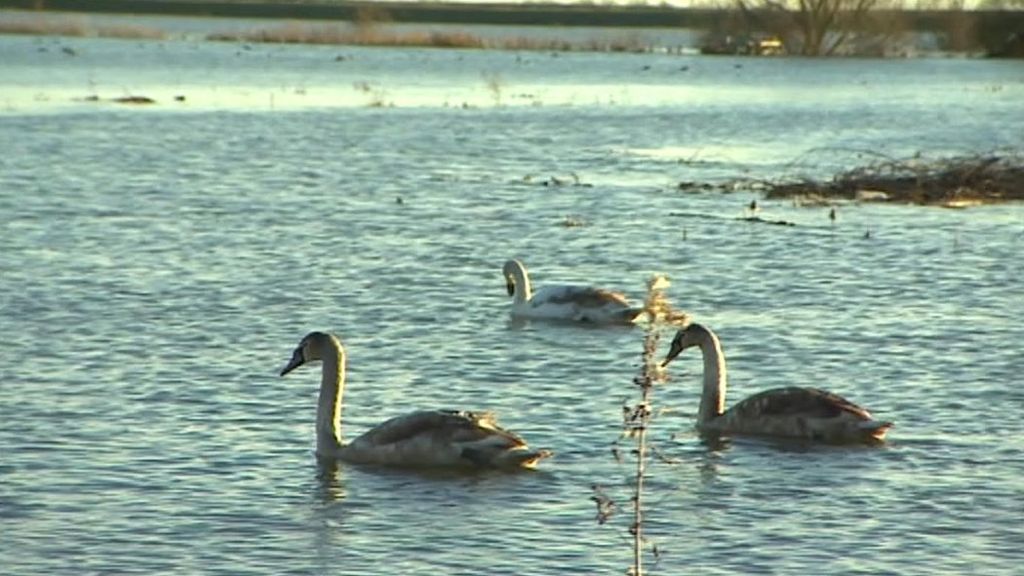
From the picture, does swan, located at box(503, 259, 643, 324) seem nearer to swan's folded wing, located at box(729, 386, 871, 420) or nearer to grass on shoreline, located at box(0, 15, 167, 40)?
swan's folded wing, located at box(729, 386, 871, 420)

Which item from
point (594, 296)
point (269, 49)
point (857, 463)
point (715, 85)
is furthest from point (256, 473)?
point (269, 49)

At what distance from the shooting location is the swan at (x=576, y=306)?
19.6 m

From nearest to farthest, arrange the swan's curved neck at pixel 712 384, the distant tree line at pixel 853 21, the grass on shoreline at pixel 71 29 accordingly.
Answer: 1. the swan's curved neck at pixel 712 384
2. the distant tree line at pixel 853 21
3. the grass on shoreline at pixel 71 29

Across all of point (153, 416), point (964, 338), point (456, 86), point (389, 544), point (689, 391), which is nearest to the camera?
point (389, 544)

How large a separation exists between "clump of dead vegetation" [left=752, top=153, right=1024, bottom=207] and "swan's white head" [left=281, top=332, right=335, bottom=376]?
15.5m

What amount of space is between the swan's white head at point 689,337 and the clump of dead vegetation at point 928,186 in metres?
13.8

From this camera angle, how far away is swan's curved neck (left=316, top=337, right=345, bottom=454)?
556 inches

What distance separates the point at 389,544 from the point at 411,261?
12.4m

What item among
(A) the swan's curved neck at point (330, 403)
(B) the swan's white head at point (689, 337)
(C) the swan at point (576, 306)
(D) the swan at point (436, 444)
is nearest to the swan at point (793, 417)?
(B) the swan's white head at point (689, 337)

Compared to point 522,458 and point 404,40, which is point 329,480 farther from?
point 404,40

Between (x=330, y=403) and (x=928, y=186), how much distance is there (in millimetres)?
16950

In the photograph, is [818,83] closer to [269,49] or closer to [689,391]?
[269,49]

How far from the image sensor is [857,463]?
14.3m

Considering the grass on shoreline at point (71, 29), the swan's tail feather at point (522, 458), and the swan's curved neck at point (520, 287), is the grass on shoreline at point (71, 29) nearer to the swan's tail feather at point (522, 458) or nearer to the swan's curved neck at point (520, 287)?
the swan's curved neck at point (520, 287)
